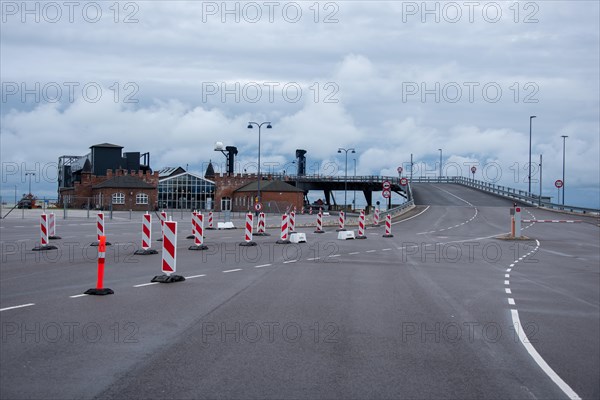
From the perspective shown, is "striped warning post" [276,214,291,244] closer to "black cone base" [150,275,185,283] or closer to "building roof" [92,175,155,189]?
"black cone base" [150,275,185,283]

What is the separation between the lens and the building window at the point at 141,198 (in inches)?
3688

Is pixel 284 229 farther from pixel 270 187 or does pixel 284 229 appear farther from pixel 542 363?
pixel 270 187

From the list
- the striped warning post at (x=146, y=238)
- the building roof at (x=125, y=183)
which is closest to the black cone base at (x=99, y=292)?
the striped warning post at (x=146, y=238)

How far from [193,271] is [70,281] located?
352 centimetres

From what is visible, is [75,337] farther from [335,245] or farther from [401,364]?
[335,245]

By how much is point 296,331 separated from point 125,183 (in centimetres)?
8882

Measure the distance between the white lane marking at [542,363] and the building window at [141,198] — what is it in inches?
3442

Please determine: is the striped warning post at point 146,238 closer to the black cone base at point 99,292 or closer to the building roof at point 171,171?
the black cone base at point 99,292

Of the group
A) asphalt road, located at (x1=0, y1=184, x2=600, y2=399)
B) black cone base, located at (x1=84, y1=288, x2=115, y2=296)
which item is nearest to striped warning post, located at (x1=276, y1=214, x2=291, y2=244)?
asphalt road, located at (x1=0, y1=184, x2=600, y2=399)

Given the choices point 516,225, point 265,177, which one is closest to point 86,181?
point 265,177

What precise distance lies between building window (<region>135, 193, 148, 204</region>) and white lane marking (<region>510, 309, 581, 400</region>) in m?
87.4

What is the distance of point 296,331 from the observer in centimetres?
909

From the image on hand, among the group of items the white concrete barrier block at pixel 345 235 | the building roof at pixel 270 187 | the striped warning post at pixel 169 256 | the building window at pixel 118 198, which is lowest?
the white concrete barrier block at pixel 345 235

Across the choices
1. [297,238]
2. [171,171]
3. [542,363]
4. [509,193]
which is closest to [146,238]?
[297,238]
